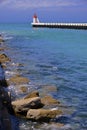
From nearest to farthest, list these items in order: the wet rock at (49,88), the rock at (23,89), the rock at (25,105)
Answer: the rock at (25,105), the rock at (23,89), the wet rock at (49,88)

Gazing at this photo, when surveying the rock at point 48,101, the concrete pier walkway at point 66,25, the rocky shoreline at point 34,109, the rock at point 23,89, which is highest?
the rocky shoreline at point 34,109

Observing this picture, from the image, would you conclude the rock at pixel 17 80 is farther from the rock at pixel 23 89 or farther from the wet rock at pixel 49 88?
the wet rock at pixel 49 88

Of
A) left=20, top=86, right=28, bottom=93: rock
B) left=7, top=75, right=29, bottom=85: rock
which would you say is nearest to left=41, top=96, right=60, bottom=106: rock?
left=20, top=86, right=28, bottom=93: rock

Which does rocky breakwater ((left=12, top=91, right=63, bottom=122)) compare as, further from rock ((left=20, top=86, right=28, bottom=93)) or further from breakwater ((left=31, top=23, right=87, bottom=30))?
breakwater ((left=31, top=23, right=87, bottom=30))

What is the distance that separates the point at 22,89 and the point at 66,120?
5321mm

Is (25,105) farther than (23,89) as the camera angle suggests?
No

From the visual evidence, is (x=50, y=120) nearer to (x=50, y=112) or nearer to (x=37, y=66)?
(x=50, y=112)

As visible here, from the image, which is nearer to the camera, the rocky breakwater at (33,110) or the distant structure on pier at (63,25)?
the rocky breakwater at (33,110)

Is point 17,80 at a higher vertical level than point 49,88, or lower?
higher

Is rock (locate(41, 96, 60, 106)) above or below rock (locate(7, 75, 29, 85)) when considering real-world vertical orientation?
above

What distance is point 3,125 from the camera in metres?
11.4

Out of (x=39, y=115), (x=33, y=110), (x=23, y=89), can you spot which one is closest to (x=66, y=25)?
(x=23, y=89)

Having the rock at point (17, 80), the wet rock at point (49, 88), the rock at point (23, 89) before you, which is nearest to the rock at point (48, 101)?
the rock at point (23, 89)

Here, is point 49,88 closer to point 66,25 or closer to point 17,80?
point 17,80
